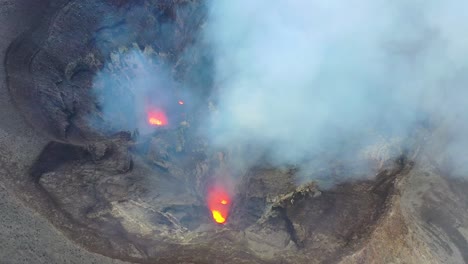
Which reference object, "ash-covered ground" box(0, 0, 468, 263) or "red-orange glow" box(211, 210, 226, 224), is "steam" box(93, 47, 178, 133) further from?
"red-orange glow" box(211, 210, 226, 224)

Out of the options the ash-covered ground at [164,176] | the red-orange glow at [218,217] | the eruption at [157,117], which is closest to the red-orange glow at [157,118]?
the eruption at [157,117]

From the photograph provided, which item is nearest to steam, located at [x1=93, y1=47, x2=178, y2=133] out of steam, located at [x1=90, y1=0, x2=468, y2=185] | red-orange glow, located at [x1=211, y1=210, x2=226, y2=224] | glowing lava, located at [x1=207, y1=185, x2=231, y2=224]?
steam, located at [x1=90, y1=0, x2=468, y2=185]

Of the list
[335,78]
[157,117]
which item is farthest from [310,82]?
[157,117]

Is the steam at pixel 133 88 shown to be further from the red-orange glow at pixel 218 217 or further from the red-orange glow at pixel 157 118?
the red-orange glow at pixel 218 217

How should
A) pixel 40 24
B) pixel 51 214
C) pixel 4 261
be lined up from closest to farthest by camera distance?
pixel 4 261 → pixel 51 214 → pixel 40 24

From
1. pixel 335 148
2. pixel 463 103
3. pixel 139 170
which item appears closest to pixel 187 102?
pixel 139 170

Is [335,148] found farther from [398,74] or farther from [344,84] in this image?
[398,74]
